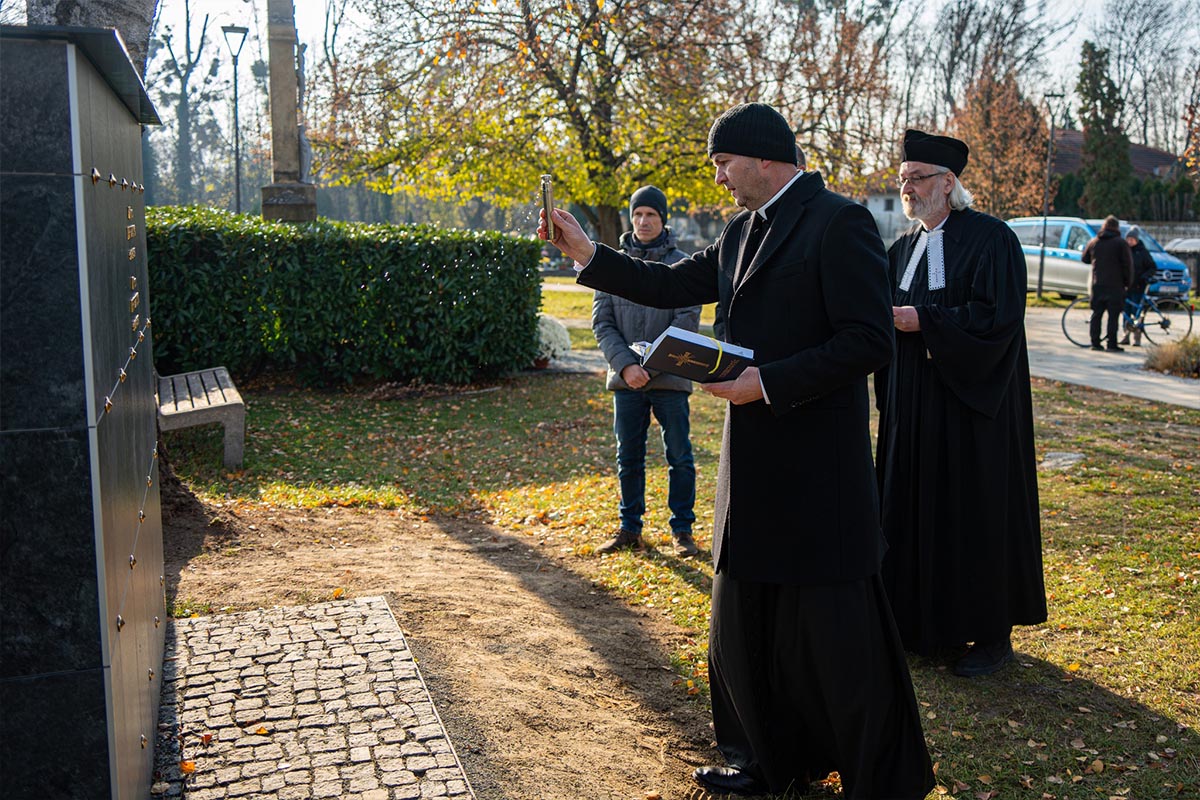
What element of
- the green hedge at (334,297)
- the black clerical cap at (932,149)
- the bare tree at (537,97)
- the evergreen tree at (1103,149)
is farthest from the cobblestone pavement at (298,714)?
the evergreen tree at (1103,149)

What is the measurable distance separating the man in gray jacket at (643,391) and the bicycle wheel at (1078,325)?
12836 mm

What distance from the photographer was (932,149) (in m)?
4.85

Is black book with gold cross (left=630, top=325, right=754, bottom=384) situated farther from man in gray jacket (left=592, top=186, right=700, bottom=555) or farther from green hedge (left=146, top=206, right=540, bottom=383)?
green hedge (left=146, top=206, right=540, bottom=383)

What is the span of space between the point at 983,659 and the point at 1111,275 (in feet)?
46.2

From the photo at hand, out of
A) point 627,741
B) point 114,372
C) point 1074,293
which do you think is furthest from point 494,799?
point 1074,293

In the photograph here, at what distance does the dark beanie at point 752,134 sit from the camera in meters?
3.36

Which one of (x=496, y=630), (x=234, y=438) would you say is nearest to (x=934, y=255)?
(x=496, y=630)

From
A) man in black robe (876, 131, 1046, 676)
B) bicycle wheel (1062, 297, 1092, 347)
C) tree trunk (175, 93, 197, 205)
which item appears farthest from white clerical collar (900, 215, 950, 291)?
tree trunk (175, 93, 197, 205)

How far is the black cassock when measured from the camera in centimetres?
479

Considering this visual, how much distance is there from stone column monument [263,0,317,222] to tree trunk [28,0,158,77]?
26.8ft

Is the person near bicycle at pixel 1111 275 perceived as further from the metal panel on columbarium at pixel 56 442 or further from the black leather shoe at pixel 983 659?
the metal panel on columbarium at pixel 56 442

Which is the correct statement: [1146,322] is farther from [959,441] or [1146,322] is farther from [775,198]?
[775,198]

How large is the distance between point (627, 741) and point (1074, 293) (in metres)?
28.0

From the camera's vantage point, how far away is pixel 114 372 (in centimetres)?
305
